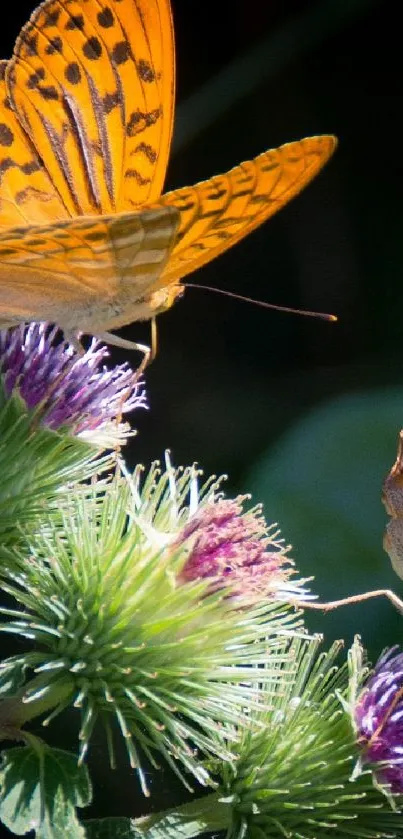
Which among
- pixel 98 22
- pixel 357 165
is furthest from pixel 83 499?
pixel 357 165

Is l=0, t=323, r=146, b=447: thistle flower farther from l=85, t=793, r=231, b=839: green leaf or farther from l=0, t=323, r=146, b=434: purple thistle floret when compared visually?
l=85, t=793, r=231, b=839: green leaf

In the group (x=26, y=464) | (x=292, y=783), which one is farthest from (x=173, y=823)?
(x=26, y=464)

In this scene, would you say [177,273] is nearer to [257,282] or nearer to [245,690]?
[245,690]

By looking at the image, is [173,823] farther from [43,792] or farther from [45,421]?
[45,421]

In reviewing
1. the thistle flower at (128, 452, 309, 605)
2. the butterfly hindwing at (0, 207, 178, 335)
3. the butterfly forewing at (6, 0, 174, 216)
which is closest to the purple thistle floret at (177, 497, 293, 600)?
the thistle flower at (128, 452, 309, 605)

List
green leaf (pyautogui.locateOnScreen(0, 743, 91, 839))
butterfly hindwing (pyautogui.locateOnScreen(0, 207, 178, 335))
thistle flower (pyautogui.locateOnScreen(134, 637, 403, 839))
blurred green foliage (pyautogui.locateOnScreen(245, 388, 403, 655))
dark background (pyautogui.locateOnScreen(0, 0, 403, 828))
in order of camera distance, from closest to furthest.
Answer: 1. green leaf (pyautogui.locateOnScreen(0, 743, 91, 839))
2. butterfly hindwing (pyautogui.locateOnScreen(0, 207, 178, 335))
3. thistle flower (pyautogui.locateOnScreen(134, 637, 403, 839))
4. blurred green foliage (pyautogui.locateOnScreen(245, 388, 403, 655))
5. dark background (pyautogui.locateOnScreen(0, 0, 403, 828))
